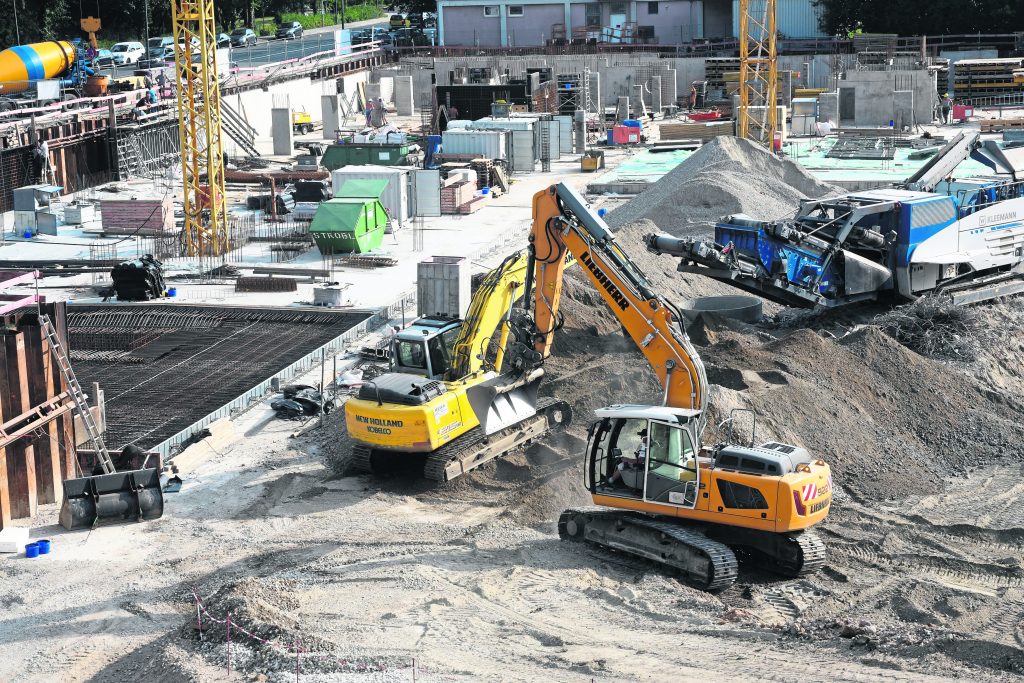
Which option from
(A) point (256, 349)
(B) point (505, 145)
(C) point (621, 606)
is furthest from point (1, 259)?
(C) point (621, 606)

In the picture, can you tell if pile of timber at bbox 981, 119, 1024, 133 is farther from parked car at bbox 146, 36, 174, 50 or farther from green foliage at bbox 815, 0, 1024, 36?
parked car at bbox 146, 36, 174, 50

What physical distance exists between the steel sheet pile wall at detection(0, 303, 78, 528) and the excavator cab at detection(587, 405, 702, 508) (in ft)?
23.5

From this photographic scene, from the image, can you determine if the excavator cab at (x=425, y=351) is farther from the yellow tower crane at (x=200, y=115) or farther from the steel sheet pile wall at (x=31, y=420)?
the yellow tower crane at (x=200, y=115)

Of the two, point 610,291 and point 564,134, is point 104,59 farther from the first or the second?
point 610,291

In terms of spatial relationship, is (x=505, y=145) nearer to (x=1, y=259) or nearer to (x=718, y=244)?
(x=1, y=259)

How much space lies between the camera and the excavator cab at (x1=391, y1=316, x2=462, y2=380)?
19.1 meters

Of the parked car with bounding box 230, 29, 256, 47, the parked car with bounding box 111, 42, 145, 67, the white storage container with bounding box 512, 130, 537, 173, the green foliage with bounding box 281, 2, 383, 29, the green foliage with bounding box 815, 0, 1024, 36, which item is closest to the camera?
the white storage container with bounding box 512, 130, 537, 173

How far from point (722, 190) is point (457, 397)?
1610 centimetres

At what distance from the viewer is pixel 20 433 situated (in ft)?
56.3

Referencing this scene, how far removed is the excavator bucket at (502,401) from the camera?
61.1ft

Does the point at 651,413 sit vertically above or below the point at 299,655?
above

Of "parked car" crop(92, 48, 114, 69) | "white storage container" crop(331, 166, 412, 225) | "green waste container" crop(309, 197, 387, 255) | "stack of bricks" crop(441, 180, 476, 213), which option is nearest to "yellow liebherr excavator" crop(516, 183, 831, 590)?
"green waste container" crop(309, 197, 387, 255)

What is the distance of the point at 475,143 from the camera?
45250 millimetres

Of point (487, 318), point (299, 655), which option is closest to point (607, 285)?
point (487, 318)
